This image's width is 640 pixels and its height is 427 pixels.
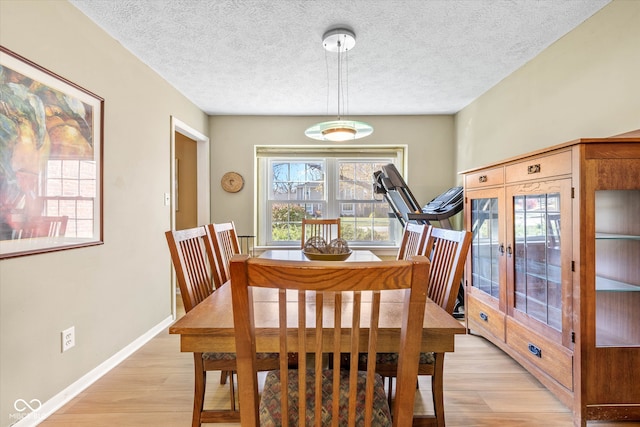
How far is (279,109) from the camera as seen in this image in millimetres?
3885

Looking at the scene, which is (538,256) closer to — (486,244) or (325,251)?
(486,244)

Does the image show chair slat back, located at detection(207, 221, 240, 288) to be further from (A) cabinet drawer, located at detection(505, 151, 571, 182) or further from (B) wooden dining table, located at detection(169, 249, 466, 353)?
(A) cabinet drawer, located at detection(505, 151, 571, 182)

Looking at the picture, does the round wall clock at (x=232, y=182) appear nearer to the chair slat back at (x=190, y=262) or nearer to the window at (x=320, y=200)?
the window at (x=320, y=200)

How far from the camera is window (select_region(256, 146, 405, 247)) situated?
4.35 meters

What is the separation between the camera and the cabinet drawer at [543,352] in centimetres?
166

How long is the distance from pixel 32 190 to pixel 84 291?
2.37 feet

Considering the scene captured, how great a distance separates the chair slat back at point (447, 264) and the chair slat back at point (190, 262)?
46.0 inches

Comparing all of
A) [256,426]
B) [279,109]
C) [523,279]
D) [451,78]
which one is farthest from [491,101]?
[256,426]

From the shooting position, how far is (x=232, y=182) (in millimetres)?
4148

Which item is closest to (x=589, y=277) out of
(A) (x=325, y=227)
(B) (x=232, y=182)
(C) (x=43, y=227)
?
(A) (x=325, y=227)

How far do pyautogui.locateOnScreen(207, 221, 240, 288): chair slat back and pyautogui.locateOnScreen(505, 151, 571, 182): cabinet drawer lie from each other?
6.37 ft

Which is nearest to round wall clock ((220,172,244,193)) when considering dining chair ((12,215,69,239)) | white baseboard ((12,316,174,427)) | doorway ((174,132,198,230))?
doorway ((174,132,198,230))

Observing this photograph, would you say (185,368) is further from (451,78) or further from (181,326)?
(451,78)

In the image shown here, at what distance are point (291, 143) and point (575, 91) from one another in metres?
2.90
